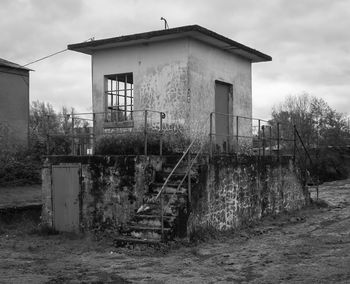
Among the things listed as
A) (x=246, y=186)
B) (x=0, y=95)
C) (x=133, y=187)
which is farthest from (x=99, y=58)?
(x=0, y=95)

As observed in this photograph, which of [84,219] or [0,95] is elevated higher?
[0,95]

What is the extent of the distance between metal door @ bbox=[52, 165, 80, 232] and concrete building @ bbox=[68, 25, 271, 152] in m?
2.13

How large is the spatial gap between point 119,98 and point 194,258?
23.6 feet

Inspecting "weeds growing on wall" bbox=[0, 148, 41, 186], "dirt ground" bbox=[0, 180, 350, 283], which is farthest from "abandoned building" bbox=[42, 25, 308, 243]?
"weeds growing on wall" bbox=[0, 148, 41, 186]

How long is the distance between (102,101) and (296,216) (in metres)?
7.96

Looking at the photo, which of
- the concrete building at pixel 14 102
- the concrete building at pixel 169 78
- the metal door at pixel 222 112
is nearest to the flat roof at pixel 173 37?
the concrete building at pixel 169 78

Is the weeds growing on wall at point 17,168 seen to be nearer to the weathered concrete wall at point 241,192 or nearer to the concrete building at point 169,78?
the concrete building at point 169,78

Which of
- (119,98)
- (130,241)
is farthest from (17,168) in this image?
(130,241)

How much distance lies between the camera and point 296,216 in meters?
16.9

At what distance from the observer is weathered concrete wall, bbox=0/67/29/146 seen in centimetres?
2620

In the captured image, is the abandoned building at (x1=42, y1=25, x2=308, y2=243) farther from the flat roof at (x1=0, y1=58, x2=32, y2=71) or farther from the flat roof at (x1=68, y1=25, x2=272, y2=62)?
the flat roof at (x1=0, y1=58, x2=32, y2=71)

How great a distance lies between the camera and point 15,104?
88.7 feet

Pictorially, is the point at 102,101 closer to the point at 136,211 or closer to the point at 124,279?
the point at 136,211

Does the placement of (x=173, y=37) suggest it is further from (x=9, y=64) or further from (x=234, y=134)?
(x=9, y=64)
